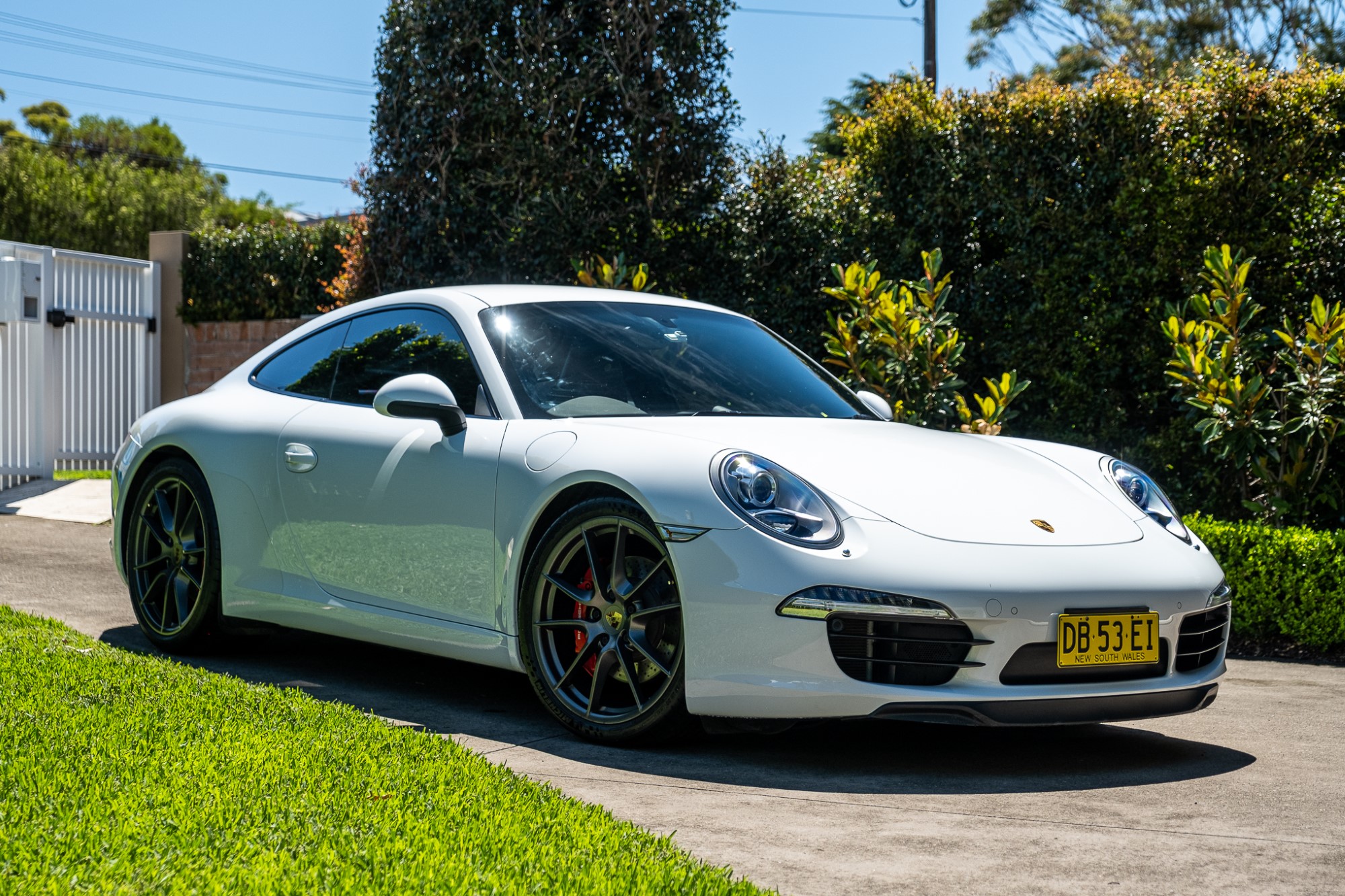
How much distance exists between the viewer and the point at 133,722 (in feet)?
13.8

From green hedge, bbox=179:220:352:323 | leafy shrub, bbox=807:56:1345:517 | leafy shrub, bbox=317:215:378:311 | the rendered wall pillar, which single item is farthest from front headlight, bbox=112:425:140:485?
the rendered wall pillar

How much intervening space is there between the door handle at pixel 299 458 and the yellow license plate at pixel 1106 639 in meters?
2.82


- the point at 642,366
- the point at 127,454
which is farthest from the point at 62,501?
the point at 642,366

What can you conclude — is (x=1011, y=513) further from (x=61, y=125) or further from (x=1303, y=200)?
(x=61, y=125)

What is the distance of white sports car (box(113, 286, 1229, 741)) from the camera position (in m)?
4.08

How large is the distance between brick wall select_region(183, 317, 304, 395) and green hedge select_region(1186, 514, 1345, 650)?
34.1ft

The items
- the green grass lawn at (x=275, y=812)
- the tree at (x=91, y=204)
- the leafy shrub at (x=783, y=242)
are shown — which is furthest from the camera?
the tree at (x=91, y=204)

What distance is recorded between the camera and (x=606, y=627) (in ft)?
14.8

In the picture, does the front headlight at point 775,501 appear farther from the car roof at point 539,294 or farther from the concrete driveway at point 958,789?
the car roof at point 539,294

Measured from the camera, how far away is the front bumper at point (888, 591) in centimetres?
404

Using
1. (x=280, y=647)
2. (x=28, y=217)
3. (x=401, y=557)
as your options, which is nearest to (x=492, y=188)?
(x=280, y=647)

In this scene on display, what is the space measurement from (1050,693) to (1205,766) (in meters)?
0.69

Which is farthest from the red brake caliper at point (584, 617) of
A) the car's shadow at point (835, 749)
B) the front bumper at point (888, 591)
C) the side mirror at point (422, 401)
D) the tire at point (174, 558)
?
the tire at point (174, 558)

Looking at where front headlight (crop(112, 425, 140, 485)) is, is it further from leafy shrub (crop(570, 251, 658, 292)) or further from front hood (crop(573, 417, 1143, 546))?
leafy shrub (crop(570, 251, 658, 292))
